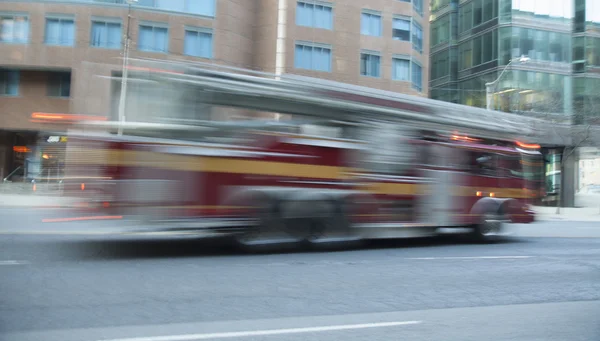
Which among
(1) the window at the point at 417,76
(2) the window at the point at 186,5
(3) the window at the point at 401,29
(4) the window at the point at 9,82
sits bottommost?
(4) the window at the point at 9,82

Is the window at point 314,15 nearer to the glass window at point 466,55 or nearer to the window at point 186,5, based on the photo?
the window at point 186,5

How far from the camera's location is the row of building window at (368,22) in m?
33.6

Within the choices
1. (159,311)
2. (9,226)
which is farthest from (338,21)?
(159,311)

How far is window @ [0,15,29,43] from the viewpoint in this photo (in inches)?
1220

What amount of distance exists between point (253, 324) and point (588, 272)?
6.90 metres

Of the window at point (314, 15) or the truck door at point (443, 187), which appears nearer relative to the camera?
the truck door at point (443, 187)

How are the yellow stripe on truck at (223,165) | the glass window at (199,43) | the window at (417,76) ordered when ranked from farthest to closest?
the window at (417,76), the glass window at (199,43), the yellow stripe on truck at (223,165)

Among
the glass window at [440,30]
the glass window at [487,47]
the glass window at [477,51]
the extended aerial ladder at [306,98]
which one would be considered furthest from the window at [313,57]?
the extended aerial ladder at [306,98]

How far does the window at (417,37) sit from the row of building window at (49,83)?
22.1 meters

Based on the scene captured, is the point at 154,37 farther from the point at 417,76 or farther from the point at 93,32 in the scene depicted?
the point at 417,76

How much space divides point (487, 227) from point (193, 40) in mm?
22628

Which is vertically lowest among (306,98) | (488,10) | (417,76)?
(306,98)

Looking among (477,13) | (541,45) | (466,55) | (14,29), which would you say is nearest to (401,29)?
(477,13)

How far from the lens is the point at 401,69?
3609 cm
